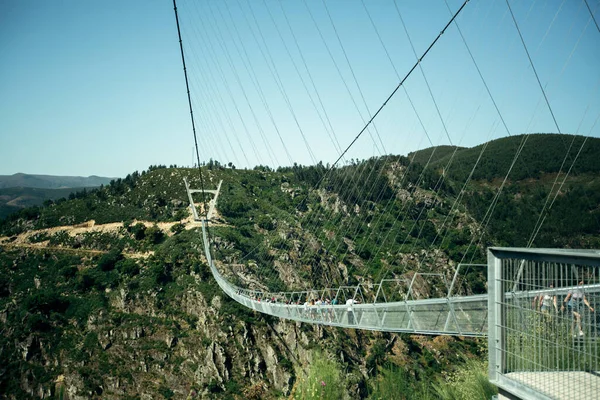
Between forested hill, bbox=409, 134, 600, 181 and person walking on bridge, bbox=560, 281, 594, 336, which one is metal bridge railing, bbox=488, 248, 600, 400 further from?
forested hill, bbox=409, 134, 600, 181

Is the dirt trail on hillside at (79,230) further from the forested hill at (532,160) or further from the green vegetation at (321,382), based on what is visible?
the forested hill at (532,160)

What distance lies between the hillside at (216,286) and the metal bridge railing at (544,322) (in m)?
11.8

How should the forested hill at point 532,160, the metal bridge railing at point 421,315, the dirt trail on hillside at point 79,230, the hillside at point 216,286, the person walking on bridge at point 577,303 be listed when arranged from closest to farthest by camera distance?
1. the person walking on bridge at point 577,303
2. the metal bridge railing at point 421,315
3. the hillside at point 216,286
4. the dirt trail on hillside at point 79,230
5. the forested hill at point 532,160

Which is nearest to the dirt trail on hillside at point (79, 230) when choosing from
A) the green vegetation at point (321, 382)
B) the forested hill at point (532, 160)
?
the green vegetation at point (321, 382)

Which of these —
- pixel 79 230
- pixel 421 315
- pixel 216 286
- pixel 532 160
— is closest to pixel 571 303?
pixel 421 315

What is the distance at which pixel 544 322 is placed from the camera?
4.98 meters

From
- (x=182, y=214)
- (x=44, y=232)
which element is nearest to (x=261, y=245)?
(x=182, y=214)

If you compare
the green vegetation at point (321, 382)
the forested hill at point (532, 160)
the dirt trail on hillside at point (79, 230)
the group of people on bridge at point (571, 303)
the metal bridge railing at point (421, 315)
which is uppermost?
the forested hill at point (532, 160)

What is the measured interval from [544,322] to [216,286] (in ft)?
92.1

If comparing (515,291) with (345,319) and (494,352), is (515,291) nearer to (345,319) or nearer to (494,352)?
(494,352)

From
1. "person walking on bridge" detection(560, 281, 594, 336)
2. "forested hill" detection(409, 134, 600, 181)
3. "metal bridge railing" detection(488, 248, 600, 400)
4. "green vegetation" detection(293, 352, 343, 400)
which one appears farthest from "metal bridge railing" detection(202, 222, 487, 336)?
"forested hill" detection(409, 134, 600, 181)

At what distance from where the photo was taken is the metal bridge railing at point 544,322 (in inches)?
180

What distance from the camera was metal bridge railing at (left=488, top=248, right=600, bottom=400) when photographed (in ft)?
15.0

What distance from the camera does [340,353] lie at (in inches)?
1182
